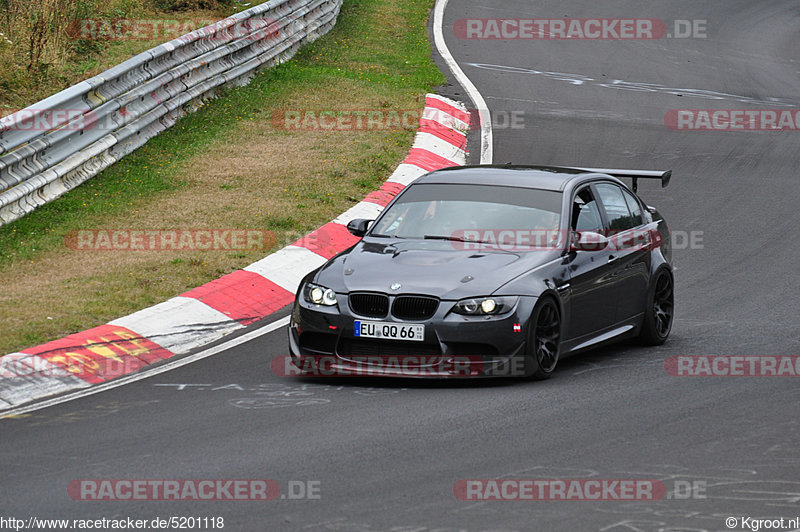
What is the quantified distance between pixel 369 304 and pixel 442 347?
0.62m

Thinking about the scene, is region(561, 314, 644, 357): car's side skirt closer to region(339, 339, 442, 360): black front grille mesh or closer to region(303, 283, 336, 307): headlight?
region(339, 339, 442, 360): black front grille mesh

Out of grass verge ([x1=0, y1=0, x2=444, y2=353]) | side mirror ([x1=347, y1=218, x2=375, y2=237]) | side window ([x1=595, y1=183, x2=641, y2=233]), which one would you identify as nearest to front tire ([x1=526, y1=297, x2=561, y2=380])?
side window ([x1=595, y1=183, x2=641, y2=233])

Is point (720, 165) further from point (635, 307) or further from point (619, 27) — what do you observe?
point (619, 27)

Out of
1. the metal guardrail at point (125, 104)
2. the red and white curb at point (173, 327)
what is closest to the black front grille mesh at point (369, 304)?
the red and white curb at point (173, 327)

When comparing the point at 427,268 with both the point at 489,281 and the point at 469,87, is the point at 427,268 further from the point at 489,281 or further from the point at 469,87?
the point at 469,87

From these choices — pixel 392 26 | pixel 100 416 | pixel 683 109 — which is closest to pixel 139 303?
pixel 100 416

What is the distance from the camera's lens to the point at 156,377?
895 cm

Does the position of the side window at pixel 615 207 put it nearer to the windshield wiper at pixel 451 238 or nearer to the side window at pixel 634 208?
the side window at pixel 634 208

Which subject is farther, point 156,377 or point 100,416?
point 156,377

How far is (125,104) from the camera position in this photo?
15.2 meters

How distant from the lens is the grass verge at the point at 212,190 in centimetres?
1081

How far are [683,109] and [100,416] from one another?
14783 millimetres

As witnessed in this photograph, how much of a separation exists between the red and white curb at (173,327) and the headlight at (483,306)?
100 inches

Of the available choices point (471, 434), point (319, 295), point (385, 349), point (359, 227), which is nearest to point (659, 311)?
point (359, 227)
